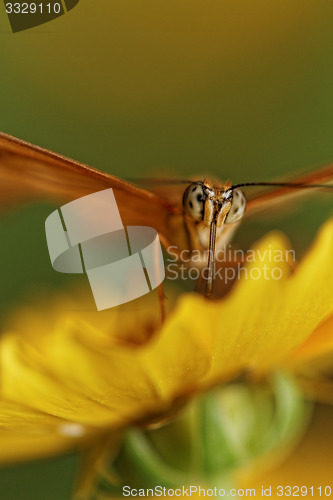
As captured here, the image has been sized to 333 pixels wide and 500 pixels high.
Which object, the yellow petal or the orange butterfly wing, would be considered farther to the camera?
the orange butterfly wing

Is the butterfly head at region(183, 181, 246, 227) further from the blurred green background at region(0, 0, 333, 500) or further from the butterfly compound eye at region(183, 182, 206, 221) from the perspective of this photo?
the blurred green background at region(0, 0, 333, 500)

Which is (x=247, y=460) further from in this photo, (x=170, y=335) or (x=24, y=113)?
(x=24, y=113)

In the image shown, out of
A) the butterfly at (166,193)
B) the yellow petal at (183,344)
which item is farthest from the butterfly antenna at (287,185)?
the yellow petal at (183,344)

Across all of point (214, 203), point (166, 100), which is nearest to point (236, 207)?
point (214, 203)

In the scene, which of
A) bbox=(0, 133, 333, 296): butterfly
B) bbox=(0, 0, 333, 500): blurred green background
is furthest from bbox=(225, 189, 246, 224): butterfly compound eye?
bbox=(0, 0, 333, 500): blurred green background
